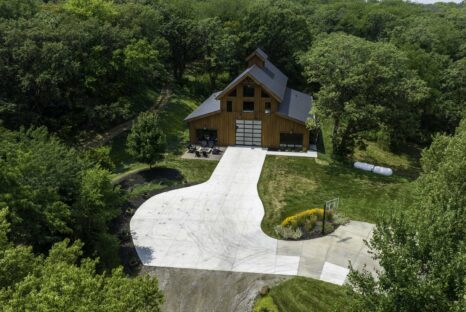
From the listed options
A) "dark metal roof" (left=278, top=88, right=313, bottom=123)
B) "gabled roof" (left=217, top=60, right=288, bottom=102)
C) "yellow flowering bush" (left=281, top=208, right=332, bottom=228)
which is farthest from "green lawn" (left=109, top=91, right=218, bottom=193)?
"yellow flowering bush" (left=281, top=208, right=332, bottom=228)

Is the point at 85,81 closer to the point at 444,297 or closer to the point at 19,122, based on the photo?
the point at 19,122

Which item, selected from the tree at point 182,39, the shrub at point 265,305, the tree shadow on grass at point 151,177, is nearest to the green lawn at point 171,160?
the tree shadow on grass at point 151,177

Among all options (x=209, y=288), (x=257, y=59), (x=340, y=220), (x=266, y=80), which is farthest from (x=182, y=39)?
A: (x=209, y=288)

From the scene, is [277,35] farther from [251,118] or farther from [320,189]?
[320,189]

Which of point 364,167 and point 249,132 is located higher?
point 249,132

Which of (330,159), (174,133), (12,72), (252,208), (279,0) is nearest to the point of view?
(252,208)

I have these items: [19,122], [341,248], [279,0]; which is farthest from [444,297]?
[279,0]
